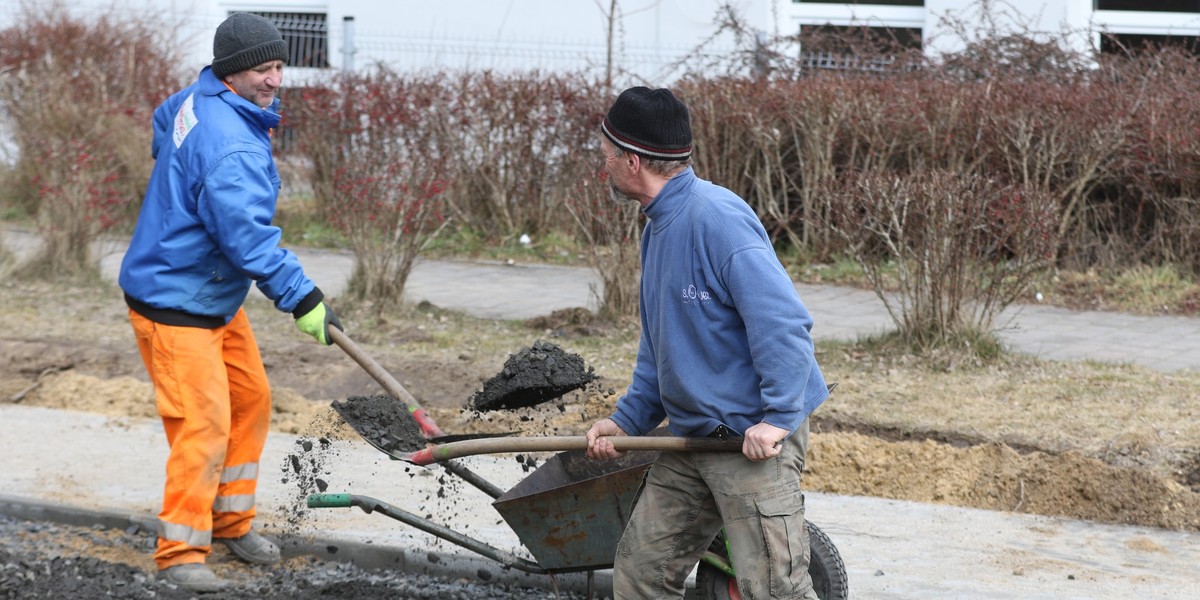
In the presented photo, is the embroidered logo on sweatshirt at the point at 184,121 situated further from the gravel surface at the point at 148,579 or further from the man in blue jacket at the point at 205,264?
the gravel surface at the point at 148,579

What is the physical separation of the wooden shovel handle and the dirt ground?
3.37ft

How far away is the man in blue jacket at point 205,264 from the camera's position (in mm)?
4336

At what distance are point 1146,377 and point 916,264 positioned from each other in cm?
135

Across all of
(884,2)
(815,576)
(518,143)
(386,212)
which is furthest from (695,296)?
(884,2)

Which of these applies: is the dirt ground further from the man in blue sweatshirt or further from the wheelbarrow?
the man in blue sweatshirt

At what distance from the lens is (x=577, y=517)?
388 cm

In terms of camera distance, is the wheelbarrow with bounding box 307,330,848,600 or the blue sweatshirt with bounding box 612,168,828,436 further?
the wheelbarrow with bounding box 307,330,848,600

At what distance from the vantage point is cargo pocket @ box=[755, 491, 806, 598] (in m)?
3.20

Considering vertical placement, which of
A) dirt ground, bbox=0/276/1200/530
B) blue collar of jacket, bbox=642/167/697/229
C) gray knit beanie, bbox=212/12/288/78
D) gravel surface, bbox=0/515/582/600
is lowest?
gravel surface, bbox=0/515/582/600

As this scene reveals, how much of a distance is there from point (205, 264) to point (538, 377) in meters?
1.25

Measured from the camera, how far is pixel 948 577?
14.5 feet

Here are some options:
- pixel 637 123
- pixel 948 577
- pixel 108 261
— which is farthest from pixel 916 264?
pixel 108 261

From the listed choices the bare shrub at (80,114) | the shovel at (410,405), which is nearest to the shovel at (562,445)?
the shovel at (410,405)

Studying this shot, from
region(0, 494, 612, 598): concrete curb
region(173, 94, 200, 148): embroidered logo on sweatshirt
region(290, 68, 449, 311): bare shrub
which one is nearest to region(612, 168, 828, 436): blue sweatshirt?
region(0, 494, 612, 598): concrete curb
